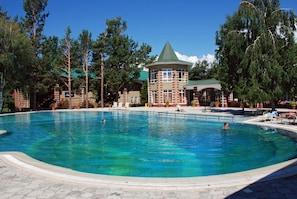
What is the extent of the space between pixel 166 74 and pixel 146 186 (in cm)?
3431

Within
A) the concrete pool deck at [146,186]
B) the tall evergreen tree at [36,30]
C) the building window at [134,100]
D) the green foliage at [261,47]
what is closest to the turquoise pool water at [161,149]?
the concrete pool deck at [146,186]

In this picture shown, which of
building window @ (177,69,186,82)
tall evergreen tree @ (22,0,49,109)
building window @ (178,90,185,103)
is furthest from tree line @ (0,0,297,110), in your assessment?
building window @ (178,90,185,103)

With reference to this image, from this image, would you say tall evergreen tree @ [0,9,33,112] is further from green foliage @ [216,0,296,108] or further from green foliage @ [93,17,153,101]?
green foliage @ [216,0,296,108]

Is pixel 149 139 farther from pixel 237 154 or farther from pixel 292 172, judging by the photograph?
pixel 292 172

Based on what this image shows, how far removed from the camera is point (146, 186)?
17.3ft

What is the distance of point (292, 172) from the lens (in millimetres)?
5781

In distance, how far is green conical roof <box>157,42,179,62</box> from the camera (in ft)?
132

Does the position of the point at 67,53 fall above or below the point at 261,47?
above

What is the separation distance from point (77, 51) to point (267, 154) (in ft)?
108

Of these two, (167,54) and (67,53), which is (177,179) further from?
(167,54)

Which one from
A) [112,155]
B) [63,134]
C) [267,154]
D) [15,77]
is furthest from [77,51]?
[267,154]

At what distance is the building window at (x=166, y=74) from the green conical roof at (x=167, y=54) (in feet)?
5.36

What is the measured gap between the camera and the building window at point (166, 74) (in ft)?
128

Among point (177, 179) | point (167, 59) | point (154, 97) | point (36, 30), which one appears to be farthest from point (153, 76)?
point (177, 179)
